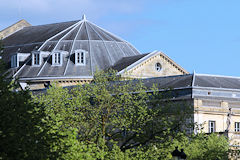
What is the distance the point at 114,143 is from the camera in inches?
2301

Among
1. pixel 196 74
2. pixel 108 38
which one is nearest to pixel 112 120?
pixel 196 74

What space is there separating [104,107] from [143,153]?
6487 mm

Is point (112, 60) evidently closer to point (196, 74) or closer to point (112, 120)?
point (196, 74)

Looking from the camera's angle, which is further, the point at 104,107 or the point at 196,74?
the point at 196,74

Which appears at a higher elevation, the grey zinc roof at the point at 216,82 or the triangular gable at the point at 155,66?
→ the triangular gable at the point at 155,66

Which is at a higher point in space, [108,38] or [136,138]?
[108,38]

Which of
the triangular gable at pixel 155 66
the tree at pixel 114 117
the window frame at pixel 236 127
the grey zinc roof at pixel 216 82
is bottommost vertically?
the window frame at pixel 236 127

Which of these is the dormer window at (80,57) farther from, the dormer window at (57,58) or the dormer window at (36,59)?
the dormer window at (36,59)

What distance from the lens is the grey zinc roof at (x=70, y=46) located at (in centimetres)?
11025

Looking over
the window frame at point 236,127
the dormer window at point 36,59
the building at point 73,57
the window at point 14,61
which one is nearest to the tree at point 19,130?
the window frame at point 236,127

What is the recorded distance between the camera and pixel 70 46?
114 metres

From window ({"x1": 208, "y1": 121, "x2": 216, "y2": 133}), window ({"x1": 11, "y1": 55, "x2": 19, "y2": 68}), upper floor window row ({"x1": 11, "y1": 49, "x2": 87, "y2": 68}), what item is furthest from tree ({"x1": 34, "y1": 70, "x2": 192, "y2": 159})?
window ({"x1": 11, "y1": 55, "x2": 19, "y2": 68})

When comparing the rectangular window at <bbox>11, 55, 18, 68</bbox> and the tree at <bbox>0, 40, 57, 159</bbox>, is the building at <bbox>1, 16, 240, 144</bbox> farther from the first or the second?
the tree at <bbox>0, 40, 57, 159</bbox>

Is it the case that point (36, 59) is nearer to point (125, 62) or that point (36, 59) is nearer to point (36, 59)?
point (36, 59)
